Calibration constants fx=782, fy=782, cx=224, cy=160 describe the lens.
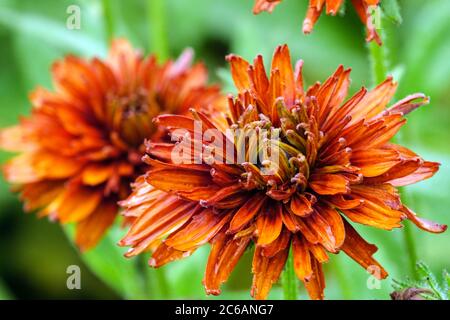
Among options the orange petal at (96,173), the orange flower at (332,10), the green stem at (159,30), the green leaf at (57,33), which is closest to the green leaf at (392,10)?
the orange flower at (332,10)

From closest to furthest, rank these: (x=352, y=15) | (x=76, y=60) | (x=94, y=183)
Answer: (x=94, y=183) < (x=76, y=60) < (x=352, y=15)

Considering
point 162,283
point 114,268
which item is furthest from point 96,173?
point 114,268

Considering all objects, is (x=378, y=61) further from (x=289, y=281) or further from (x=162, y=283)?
(x=162, y=283)

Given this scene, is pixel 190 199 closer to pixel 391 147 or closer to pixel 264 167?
pixel 264 167

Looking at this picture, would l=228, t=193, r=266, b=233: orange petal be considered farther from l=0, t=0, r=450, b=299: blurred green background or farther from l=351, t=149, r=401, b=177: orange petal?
l=0, t=0, r=450, b=299: blurred green background
